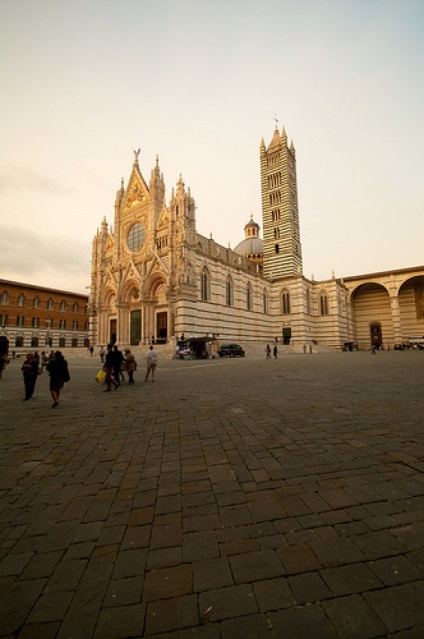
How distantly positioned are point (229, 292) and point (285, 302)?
39.3 feet

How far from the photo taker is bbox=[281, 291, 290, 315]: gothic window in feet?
148

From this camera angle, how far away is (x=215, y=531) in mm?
2203

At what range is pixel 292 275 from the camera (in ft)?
144

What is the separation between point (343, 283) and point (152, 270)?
115 ft

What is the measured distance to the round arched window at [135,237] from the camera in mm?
37250

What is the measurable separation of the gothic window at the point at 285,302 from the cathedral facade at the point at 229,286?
0.16 meters

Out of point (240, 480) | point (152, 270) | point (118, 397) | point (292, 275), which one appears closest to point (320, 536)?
point (240, 480)

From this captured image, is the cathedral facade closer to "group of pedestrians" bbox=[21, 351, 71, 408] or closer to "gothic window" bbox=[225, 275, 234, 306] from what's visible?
"gothic window" bbox=[225, 275, 234, 306]

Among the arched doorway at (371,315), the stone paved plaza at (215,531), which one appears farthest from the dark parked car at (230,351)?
the arched doorway at (371,315)

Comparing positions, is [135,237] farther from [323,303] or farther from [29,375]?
[29,375]

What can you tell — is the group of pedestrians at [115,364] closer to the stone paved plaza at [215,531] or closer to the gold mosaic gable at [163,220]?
the stone paved plaza at [215,531]

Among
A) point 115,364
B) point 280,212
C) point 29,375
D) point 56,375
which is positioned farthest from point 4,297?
point 280,212

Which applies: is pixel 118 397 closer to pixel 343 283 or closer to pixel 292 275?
pixel 292 275

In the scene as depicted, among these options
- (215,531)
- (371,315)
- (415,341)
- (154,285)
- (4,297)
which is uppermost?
(4,297)
